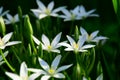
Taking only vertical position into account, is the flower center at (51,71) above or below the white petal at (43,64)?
below

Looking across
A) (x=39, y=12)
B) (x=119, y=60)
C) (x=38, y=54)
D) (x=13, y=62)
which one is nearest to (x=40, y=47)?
(x=38, y=54)

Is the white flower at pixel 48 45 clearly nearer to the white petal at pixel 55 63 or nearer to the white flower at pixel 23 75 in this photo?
the white petal at pixel 55 63

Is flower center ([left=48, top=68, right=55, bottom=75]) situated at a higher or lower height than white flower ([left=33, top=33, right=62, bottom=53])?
lower

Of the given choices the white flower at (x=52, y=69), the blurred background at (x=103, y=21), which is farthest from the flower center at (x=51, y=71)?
the blurred background at (x=103, y=21)

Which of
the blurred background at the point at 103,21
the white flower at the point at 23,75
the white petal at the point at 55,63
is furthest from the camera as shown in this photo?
the blurred background at the point at 103,21

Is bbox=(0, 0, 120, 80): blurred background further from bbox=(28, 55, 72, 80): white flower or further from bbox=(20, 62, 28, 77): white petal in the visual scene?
bbox=(20, 62, 28, 77): white petal

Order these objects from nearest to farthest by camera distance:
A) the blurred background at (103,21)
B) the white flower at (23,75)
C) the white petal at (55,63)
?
1. the white flower at (23,75)
2. the white petal at (55,63)
3. the blurred background at (103,21)

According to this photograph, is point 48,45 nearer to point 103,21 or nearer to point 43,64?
point 43,64

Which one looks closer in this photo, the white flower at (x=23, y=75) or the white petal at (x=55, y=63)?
the white flower at (x=23, y=75)

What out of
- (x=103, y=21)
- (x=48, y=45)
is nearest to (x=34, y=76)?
(x=48, y=45)

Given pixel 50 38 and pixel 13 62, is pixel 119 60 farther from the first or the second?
pixel 13 62

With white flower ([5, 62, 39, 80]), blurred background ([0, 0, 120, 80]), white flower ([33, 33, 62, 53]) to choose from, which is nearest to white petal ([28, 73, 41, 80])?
white flower ([5, 62, 39, 80])
